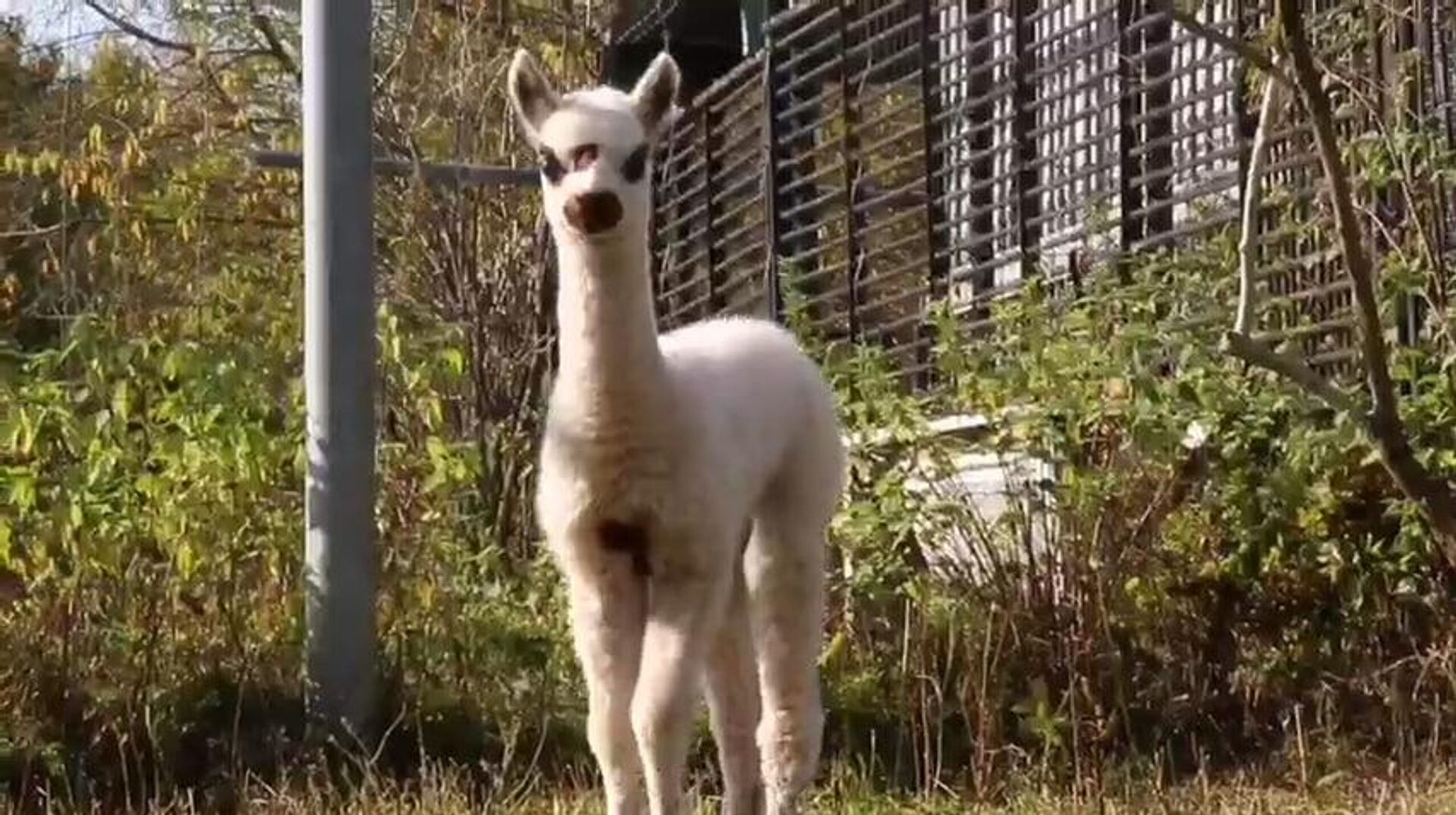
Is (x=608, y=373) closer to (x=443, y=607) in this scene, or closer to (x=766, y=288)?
(x=443, y=607)

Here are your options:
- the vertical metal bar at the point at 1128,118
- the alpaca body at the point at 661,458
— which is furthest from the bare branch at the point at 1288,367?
the vertical metal bar at the point at 1128,118

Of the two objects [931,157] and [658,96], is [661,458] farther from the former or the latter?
[931,157]

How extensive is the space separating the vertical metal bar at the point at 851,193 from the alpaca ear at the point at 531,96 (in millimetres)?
7927

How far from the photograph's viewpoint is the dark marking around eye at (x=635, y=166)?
5.70 meters

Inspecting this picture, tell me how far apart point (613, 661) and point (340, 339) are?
2.27 meters

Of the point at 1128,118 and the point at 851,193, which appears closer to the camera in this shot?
the point at 1128,118

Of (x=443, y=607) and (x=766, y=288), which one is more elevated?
(x=766, y=288)

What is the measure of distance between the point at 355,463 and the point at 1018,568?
6.63 ft

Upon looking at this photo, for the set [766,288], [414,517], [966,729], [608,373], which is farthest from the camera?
[766,288]

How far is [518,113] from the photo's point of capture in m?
6.04

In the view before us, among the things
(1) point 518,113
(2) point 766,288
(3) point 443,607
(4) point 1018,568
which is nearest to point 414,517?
(3) point 443,607

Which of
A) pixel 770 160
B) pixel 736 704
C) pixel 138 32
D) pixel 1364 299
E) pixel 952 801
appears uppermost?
pixel 138 32

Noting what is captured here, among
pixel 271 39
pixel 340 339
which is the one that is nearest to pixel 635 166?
pixel 340 339

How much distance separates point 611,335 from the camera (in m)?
5.75
